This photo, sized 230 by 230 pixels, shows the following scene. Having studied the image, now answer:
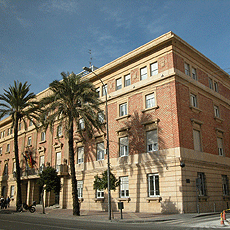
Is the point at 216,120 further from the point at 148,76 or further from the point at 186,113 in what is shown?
the point at 148,76

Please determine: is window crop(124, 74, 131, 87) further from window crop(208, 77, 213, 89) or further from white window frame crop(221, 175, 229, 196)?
white window frame crop(221, 175, 229, 196)

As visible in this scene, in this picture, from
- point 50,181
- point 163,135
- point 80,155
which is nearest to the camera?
point 163,135

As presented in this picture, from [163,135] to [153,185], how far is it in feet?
14.5

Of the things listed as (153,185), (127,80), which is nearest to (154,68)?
(127,80)

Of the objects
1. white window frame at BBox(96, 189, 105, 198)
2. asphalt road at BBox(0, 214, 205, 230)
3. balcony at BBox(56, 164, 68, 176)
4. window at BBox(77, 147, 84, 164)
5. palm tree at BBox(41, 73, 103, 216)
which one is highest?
palm tree at BBox(41, 73, 103, 216)

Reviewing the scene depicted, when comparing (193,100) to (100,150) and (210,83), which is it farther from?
(100,150)

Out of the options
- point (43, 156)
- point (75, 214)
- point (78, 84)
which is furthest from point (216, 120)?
point (43, 156)

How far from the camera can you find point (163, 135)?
2330 cm

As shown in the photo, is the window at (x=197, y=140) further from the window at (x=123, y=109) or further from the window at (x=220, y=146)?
the window at (x=123, y=109)

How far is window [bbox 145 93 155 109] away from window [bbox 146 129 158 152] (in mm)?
2543

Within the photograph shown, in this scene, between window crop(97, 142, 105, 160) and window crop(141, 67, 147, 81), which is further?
window crop(97, 142, 105, 160)

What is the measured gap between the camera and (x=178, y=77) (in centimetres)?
2397

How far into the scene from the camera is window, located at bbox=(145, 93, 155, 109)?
25161 millimetres

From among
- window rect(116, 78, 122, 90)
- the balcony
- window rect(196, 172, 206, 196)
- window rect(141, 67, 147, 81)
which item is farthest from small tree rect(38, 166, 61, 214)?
window rect(196, 172, 206, 196)
